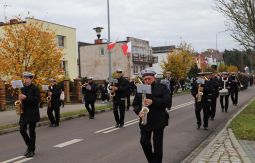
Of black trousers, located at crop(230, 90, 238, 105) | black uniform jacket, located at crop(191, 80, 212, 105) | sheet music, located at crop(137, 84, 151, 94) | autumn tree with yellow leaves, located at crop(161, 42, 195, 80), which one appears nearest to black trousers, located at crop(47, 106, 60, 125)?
black uniform jacket, located at crop(191, 80, 212, 105)

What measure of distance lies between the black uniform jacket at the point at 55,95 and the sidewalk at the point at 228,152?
21.9 ft

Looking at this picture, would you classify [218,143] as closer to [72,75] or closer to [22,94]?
[22,94]

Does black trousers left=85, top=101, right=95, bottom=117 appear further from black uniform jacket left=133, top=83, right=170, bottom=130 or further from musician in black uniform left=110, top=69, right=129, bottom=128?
black uniform jacket left=133, top=83, right=170, bottom=130

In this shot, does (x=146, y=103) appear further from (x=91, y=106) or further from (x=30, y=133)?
(x=91, y=106)

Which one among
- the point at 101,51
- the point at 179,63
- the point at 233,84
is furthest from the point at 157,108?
the point at 101,51

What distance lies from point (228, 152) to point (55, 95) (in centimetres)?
818

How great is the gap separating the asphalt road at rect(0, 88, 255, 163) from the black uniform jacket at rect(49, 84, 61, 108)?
0.85 meters

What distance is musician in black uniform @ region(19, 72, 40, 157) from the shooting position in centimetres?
948

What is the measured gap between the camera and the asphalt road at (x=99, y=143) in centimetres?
944

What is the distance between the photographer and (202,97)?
13984mm

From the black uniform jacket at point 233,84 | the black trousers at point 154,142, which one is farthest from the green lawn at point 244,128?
the black uniform jacket at point 233,84

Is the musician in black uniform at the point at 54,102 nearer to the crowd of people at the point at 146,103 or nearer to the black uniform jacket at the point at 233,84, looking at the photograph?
the crowd of people at the point at 146,103

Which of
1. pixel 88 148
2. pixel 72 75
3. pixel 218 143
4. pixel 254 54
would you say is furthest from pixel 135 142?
pixel 72 75

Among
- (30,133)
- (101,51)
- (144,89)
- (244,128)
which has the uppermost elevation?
(101,51)
